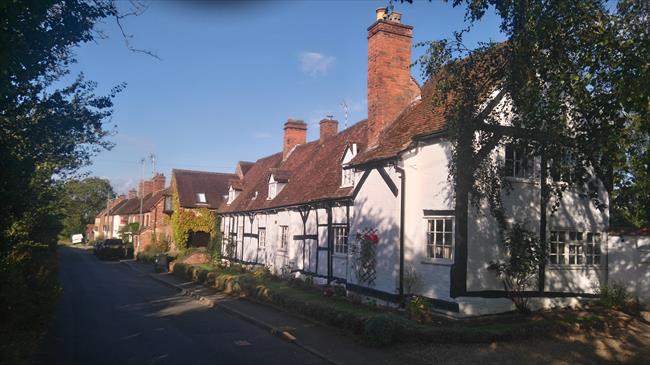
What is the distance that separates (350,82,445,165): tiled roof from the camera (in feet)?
48.9

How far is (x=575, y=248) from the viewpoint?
51.5 ft

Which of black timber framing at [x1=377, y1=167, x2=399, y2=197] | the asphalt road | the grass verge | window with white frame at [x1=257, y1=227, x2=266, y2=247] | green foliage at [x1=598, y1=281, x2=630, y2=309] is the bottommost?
the asphalt road

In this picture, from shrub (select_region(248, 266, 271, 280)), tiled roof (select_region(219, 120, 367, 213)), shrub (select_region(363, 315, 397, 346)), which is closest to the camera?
shrub (select_region(363, 315, 397, 346))

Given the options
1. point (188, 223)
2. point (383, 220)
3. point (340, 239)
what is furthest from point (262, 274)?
point (188, 223)

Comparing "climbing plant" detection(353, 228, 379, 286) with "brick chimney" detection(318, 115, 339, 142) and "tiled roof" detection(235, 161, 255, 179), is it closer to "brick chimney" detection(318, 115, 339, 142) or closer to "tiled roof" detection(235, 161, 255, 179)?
"brick chimney" detection(318, 115, 339, 142)

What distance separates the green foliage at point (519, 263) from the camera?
43.5ft

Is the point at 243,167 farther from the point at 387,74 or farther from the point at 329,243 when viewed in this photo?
the point at 387,74

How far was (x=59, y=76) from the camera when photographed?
1138 cm

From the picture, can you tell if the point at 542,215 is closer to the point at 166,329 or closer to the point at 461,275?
the point at 461,275

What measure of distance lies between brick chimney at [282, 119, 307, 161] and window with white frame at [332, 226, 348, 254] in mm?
14139

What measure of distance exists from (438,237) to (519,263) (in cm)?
214

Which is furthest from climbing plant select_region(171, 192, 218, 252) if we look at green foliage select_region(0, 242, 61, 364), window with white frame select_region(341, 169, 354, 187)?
green foliage select_region(0, 242, 61, 364)

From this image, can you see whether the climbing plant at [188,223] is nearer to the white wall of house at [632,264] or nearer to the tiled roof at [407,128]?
the tiled roof at [407,128]

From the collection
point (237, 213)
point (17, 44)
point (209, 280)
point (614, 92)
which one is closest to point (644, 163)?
point (614, 92)
